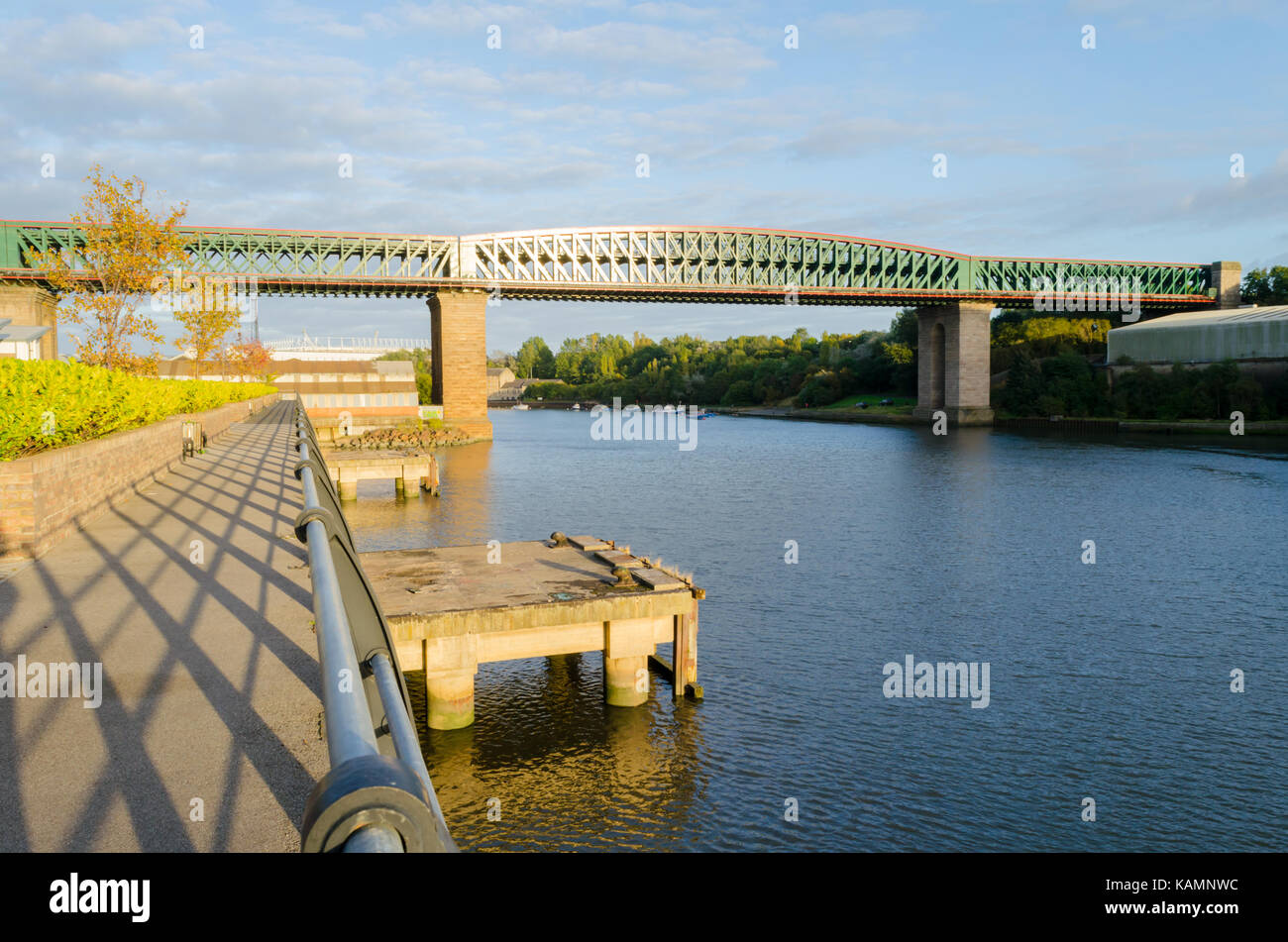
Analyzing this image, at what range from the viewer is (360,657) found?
460 cm

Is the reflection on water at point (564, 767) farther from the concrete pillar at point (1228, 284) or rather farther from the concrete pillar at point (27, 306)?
the concrete pillar at point (1228, 284)

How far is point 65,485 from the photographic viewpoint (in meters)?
12.3

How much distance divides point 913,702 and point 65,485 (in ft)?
44.7

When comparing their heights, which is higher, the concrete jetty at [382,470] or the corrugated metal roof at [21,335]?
the corrugated metal roof at [21,335]

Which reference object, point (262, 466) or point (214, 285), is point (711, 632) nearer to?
point (262, 466)

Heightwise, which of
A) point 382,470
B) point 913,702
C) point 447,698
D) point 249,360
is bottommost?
point 913,702

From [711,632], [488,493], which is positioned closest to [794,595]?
[711,632]

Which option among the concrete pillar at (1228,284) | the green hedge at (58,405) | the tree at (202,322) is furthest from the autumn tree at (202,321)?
the concrete pillar at (1228,284)

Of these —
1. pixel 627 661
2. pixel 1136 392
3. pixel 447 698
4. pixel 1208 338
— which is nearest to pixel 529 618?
pixel 447 698

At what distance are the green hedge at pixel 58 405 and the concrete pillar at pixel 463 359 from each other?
6708 centimetres

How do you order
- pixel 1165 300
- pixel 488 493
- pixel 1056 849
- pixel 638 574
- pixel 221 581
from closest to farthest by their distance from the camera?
pixel 221 581 → pixel 1056 849 → pixel 638 574 → pixel 488 493 → pixel 1165 300

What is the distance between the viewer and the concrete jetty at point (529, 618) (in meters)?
14.6

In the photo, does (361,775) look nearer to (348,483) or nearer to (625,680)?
(625,680)

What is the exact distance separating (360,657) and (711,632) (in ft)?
53.2
